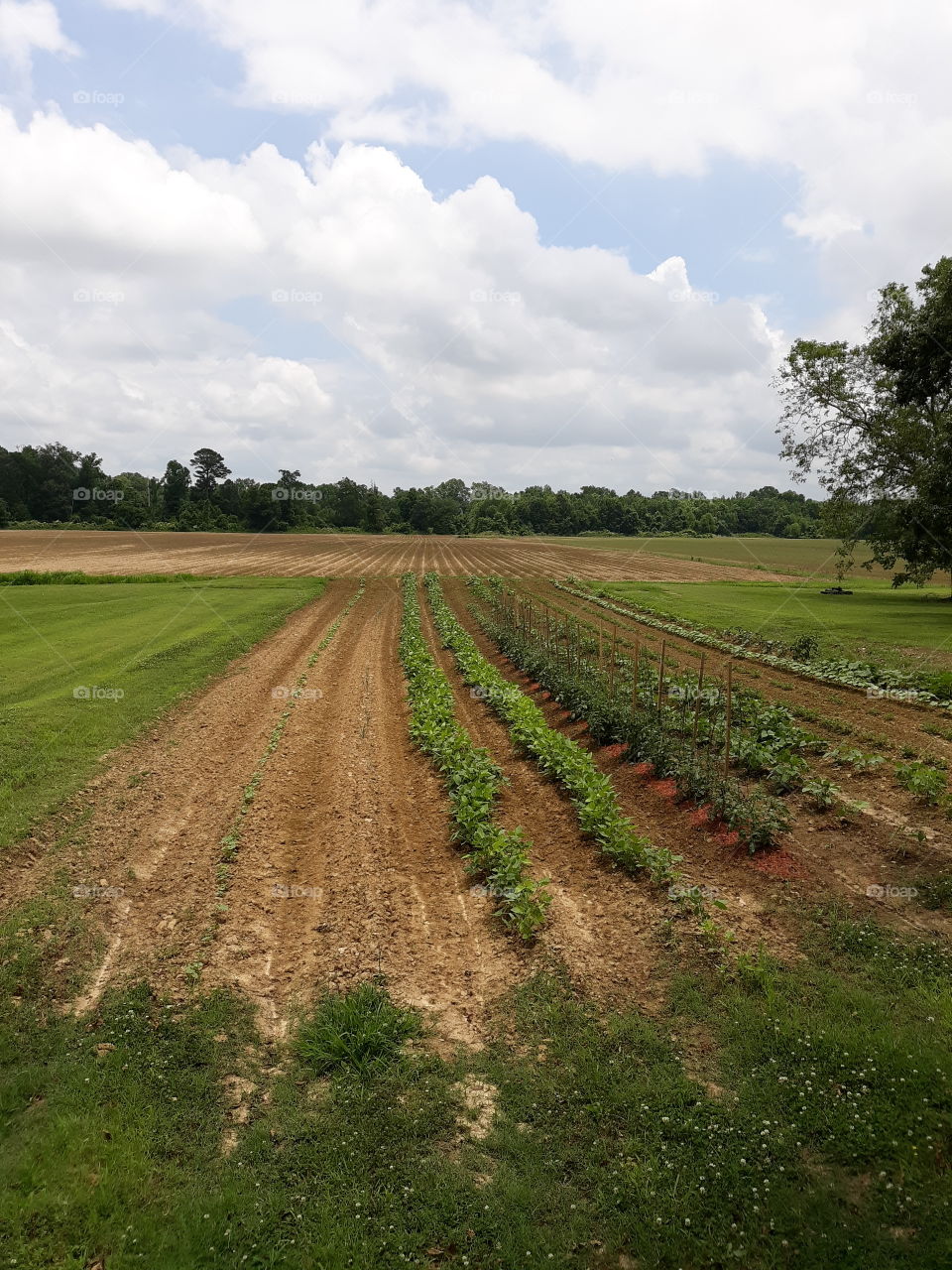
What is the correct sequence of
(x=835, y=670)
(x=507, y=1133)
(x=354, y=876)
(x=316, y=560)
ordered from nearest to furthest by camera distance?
(x=507, y=1133) → (x=354, y=876) → (x=835, y=670) → (x=316, y=560)

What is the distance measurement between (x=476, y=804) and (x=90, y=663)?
1507cm

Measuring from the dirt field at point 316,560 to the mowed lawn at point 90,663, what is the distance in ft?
58.1

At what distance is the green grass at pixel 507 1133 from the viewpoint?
4801 mm

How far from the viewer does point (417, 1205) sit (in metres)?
5.05

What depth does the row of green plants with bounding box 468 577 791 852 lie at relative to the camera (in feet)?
34.9

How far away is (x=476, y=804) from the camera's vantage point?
11.6 m

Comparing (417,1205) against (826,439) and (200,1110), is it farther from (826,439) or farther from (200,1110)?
(826,439)

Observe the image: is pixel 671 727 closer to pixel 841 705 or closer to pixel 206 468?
pixel 841 705
